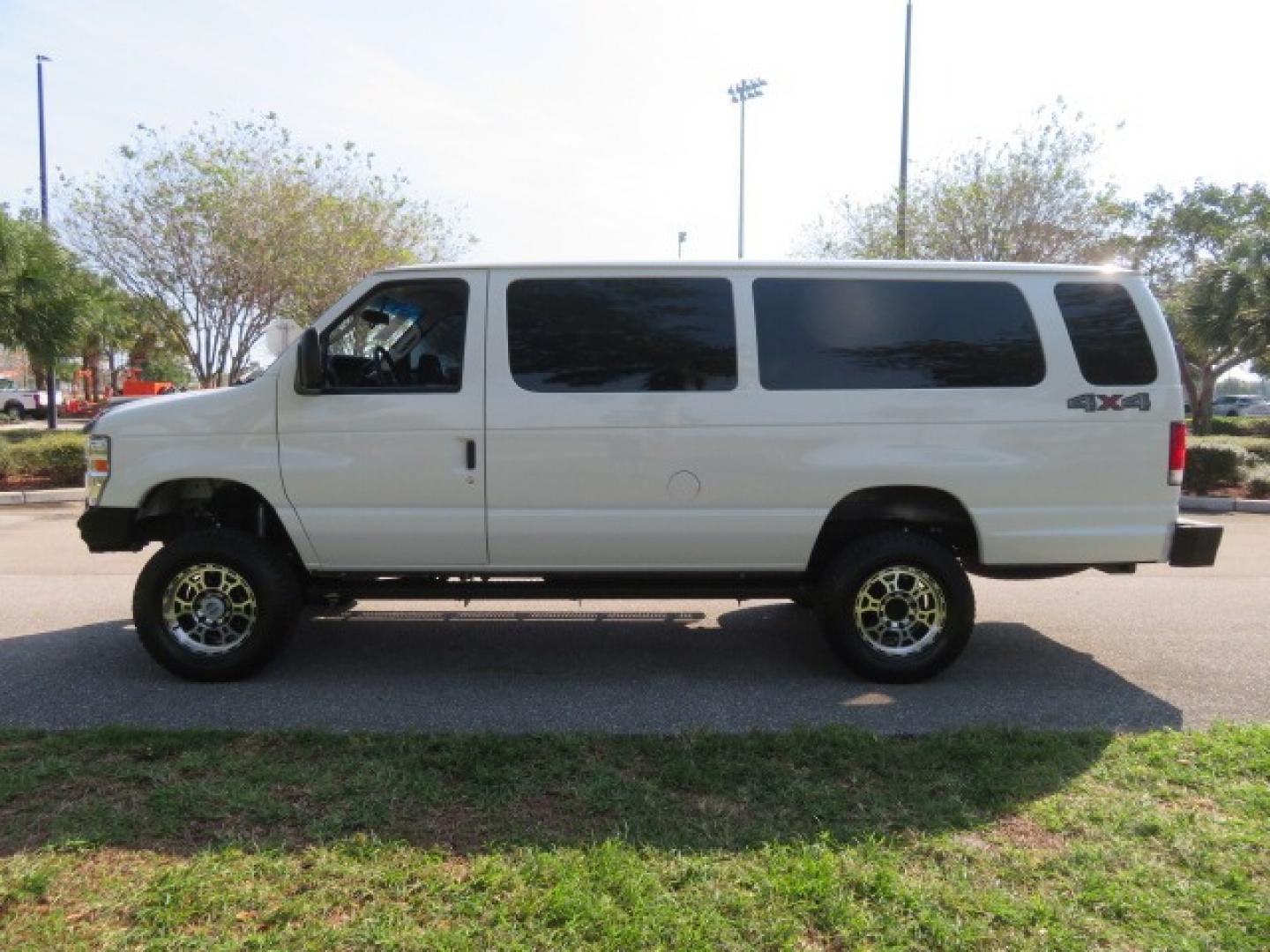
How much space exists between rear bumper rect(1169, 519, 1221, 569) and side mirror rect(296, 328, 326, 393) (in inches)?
185


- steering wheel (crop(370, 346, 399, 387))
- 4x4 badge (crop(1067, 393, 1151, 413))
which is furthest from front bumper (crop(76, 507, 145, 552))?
4x4 badge (crop(1067, 393, 1151, 413))

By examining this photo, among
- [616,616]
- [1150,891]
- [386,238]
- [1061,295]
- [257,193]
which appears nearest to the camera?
[1150,891]

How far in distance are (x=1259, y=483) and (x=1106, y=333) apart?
11.5 m

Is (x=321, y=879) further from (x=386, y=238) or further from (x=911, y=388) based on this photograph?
(x=386, y=238)

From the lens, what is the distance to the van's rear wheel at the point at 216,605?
517cm

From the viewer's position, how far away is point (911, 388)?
5.09m

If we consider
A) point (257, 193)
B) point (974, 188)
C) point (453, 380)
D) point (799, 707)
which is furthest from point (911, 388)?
point (257, 193)

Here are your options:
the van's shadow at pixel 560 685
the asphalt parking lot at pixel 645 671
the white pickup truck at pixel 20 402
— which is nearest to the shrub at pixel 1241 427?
the asphalt parking lot at pixel 645 671

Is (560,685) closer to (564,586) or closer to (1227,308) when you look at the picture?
(564,586)

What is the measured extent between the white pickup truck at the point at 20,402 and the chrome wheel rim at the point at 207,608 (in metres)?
43.2

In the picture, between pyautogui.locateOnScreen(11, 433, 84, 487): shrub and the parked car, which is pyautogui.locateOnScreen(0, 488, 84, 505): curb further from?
the parked car

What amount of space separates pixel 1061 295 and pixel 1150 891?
3287mm

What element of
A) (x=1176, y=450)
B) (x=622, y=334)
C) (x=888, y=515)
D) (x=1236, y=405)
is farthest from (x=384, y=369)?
(x=1236, y=405)

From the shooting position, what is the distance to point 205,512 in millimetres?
5512
